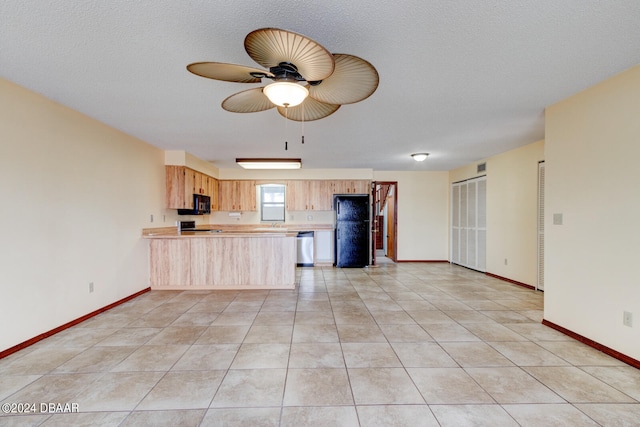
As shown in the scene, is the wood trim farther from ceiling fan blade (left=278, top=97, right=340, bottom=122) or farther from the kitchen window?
the kitchen window

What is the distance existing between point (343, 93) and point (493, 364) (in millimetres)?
2426

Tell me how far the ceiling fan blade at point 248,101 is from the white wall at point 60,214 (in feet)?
6.99

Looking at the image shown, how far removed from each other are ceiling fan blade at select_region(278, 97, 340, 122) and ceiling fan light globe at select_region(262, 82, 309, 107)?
338mm

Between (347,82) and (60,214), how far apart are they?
3.28 meters

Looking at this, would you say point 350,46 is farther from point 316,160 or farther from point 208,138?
point 316,160

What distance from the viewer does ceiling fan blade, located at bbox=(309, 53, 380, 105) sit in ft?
5.17

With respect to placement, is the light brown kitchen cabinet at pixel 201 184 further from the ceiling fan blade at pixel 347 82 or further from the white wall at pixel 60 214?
the ceiling fan blade at pixel 347 82

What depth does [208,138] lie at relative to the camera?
4.38m

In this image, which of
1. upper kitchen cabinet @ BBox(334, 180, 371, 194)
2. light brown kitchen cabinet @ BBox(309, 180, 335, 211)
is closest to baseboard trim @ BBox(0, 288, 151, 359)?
light brown kitchen cabinet @ BBox(309, 180, 335, 211)

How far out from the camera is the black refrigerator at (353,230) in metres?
6.82

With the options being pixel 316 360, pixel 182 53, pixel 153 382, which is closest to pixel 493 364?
pixel 316 360

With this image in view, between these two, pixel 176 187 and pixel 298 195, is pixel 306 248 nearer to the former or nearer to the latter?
pixel 298 195

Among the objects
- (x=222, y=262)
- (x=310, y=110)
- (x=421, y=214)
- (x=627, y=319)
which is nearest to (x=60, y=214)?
(x=222, y=262)

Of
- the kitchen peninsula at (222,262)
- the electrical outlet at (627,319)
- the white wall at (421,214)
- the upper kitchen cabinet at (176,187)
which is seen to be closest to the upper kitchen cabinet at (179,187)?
the upper kitchen cabinet at (176,187)
